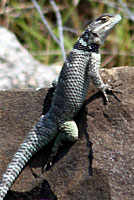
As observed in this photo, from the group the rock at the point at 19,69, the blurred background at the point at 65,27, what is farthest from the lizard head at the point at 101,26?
the blurred background at the point at 65,27

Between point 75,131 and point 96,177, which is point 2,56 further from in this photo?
point 96,177

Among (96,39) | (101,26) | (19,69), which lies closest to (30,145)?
(96,39)

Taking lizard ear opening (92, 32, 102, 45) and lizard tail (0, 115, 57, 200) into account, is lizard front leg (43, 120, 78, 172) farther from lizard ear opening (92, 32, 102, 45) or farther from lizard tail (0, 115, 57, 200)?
lizard ear opening (92, 32, 102, 45)

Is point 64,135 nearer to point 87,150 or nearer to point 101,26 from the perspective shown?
point 87,150

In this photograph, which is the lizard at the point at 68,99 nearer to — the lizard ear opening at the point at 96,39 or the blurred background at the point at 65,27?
the lizard ear opening at the point at 96,39

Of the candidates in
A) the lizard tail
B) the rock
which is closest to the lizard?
the lizard tail

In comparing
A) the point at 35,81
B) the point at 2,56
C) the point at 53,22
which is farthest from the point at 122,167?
the point at 53,22
